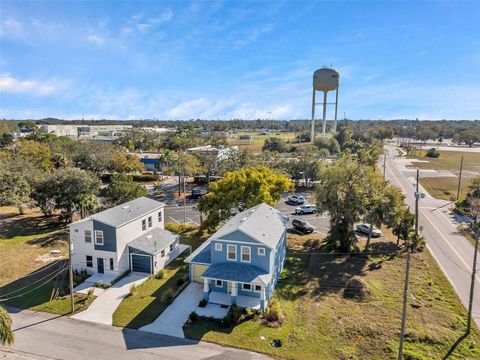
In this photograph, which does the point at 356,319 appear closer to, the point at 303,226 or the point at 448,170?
the point at 303,226

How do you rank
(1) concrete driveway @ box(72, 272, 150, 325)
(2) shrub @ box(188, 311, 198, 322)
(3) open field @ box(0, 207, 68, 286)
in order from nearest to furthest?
(2) shrub @ box(188, 311, 198, 322) → (1) concrete driveway @ box(72, 272, 150, 325) → (3) open field @ box(0, 207, 68, 286)

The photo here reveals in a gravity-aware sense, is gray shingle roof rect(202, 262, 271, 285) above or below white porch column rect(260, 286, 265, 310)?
above

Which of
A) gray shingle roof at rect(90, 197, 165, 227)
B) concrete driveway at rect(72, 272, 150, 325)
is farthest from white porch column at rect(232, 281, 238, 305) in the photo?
gray shingle roof at rect(90, 197, 165, 227)

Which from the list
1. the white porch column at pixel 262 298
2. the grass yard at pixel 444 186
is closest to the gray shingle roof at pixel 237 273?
the white porch column at pixel 262 298

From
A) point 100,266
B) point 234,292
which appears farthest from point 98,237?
point 234,292

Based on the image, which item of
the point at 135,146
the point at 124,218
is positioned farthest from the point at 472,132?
the point at 124,218

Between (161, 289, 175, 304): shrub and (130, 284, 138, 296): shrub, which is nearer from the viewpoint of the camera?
(161, 289, 175, 304): shrub

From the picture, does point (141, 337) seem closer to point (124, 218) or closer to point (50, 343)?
point (50, 343)

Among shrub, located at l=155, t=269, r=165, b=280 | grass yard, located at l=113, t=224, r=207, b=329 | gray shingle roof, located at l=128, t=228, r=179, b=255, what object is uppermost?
gray shingle roof, located at l=128, t=228, r=179, b=255

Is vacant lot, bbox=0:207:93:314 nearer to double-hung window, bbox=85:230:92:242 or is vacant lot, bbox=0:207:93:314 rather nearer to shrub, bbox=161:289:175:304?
double-hung window, bbox=85:230:92:242
